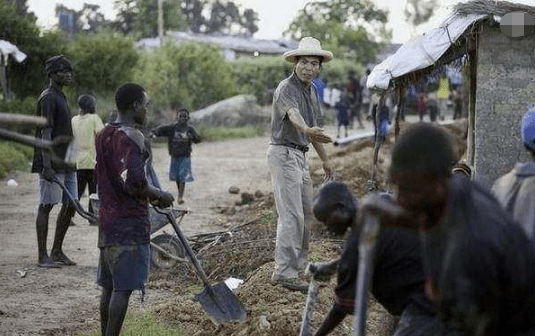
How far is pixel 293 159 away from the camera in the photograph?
7.12 m

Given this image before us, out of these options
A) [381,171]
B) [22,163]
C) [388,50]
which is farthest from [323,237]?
[388,50]

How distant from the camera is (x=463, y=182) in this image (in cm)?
292

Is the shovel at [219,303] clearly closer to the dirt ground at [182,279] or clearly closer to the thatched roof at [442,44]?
the dirt ground at [182,279]

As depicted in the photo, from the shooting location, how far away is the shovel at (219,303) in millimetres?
6406

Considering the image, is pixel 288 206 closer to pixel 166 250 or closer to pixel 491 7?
pixel 166 250

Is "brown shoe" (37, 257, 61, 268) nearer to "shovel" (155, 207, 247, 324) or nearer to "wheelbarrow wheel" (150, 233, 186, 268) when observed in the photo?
"wheelbarrow wheel" (150, 233, 186, 268)

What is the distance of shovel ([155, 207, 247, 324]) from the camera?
6.41m

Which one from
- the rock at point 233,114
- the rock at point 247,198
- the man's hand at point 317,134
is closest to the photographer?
the man's hand at point 317,134

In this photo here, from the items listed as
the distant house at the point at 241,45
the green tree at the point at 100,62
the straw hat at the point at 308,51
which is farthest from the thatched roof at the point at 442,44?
the distant house at the point at 241,45

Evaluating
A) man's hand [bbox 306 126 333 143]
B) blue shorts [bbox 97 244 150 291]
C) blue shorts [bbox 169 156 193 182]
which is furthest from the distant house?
blue shorts [bbox 97 244 150 291]

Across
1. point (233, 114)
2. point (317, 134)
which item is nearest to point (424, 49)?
point (317, 134)

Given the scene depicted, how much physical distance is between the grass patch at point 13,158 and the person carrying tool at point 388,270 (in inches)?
534

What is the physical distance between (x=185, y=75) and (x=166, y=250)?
2065 cm

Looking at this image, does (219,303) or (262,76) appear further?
(262,76)
